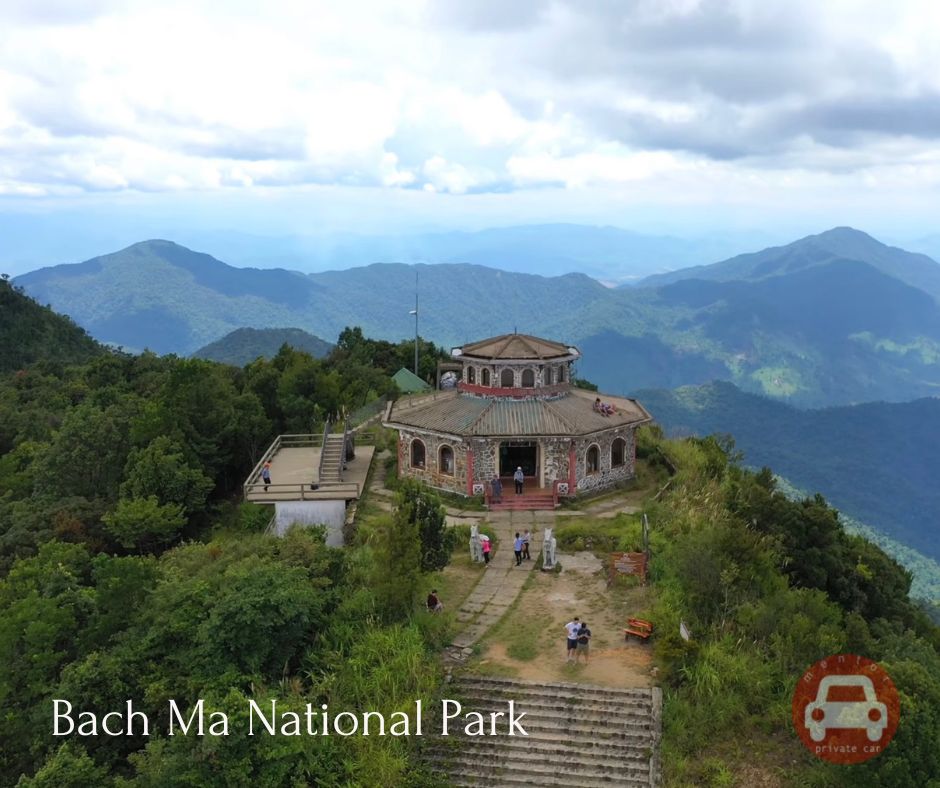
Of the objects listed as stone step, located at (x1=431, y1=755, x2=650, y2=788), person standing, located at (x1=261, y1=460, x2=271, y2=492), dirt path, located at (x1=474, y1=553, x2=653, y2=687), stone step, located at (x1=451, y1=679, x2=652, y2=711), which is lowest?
stone step, located at (x1=431, y1=755, x2=650, y2=788)

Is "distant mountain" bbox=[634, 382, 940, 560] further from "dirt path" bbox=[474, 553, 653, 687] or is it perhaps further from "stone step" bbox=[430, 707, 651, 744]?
"stone step" bbox=[430, 707, 651, 744]

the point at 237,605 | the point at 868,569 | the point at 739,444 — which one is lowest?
the point at 739,444

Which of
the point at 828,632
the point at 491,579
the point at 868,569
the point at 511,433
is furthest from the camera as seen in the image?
the point at 511,433

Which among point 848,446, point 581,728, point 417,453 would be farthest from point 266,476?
point 848,446

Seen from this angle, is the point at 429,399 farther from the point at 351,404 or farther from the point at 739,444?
the point at 739,444

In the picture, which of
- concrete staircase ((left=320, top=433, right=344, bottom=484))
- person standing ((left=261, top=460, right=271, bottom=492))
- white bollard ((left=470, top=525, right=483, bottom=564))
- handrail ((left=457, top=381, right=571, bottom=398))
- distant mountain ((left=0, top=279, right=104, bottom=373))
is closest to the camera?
white bollard ((left=470, top=525, right=483, bottom=564))

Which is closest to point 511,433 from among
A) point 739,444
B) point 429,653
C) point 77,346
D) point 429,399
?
point 429,399

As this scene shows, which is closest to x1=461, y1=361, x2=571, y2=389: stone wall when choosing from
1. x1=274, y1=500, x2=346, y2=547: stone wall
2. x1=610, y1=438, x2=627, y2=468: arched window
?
x1=610, y1=438, x2=627, y2=468: arched window
